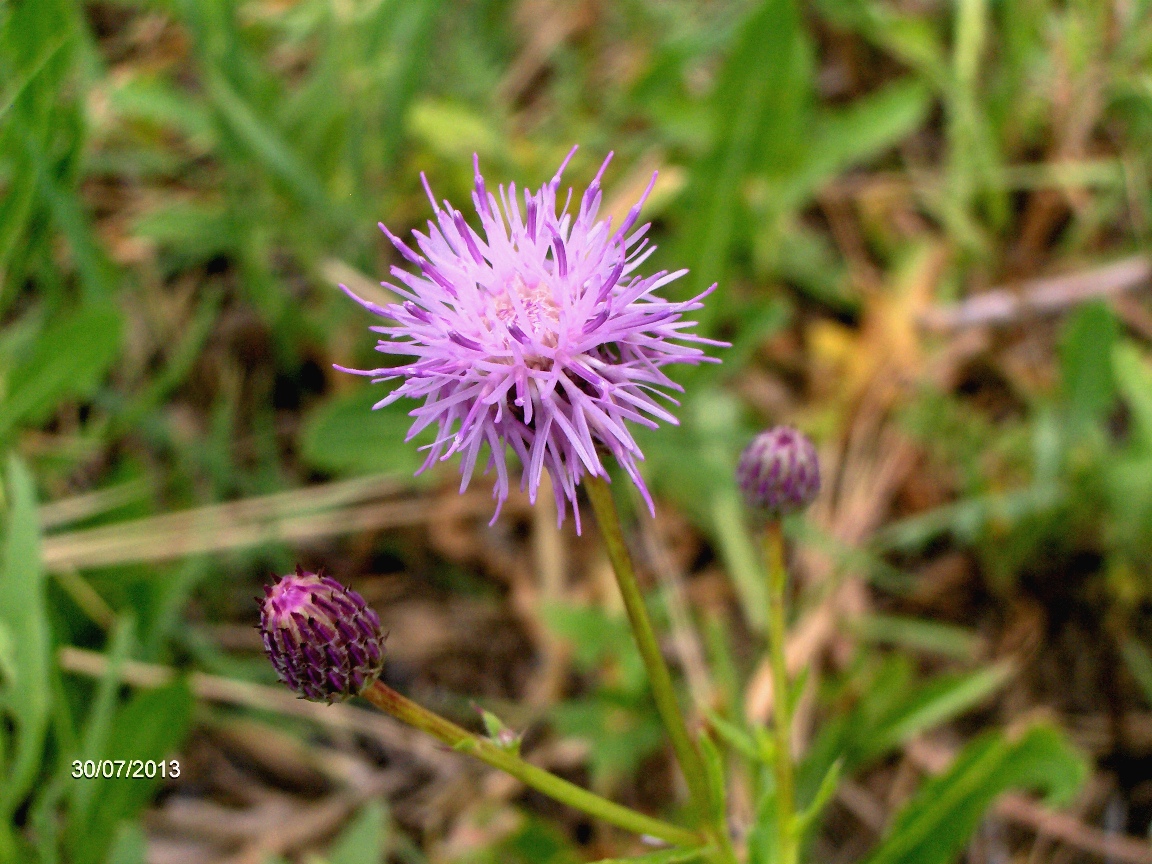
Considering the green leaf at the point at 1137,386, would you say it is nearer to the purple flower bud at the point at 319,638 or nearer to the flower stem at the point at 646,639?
the flower stem at the point at 646,639

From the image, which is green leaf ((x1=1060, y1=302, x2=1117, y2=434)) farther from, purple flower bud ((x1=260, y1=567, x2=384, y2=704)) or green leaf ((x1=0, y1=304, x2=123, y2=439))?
green leaf ((x1=0, y1=304, x2=123, y2=439))

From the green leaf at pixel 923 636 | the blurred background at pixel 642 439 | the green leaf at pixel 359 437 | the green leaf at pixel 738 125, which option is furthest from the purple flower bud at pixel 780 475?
the green leaf at pixel 359 437

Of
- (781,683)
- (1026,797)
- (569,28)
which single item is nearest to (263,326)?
(569,28)

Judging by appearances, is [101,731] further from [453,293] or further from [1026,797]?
[1026,797]

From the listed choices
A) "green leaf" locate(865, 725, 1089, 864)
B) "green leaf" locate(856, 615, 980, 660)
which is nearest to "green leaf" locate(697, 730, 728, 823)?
"green leaf" locate(865, 725, 1089, 864)

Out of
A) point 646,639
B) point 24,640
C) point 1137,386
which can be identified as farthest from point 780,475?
point 1137,386

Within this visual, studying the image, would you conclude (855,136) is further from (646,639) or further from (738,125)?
(646,639)
